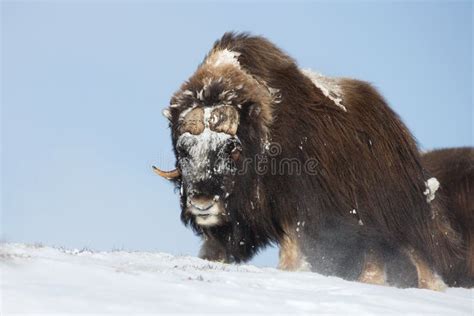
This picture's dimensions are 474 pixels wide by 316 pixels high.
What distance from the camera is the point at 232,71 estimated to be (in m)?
6.87

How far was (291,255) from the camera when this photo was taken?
258 inches

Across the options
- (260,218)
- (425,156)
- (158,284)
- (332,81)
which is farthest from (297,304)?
(425,156)

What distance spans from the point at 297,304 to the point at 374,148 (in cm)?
299

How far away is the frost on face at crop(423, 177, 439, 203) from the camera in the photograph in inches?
281

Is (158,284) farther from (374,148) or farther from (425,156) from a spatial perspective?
(425,156)

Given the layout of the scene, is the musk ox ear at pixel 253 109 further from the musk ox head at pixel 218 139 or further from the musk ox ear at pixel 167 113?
the musk ox ear at pixel 167 113

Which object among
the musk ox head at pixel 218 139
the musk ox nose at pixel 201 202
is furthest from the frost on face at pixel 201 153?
the musk ox nose at pixel 201 202

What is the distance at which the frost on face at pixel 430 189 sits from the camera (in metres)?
7.13

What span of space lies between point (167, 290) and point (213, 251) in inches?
112

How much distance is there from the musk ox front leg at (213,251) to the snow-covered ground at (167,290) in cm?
148

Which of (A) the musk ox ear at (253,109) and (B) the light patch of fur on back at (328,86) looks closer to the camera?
(A) the musk ox ear at (253,109)

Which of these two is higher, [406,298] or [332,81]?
[332,81]

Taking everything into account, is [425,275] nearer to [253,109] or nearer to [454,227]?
[454,227]

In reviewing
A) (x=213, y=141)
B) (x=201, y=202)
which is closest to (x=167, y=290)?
(x=201, y=202)
